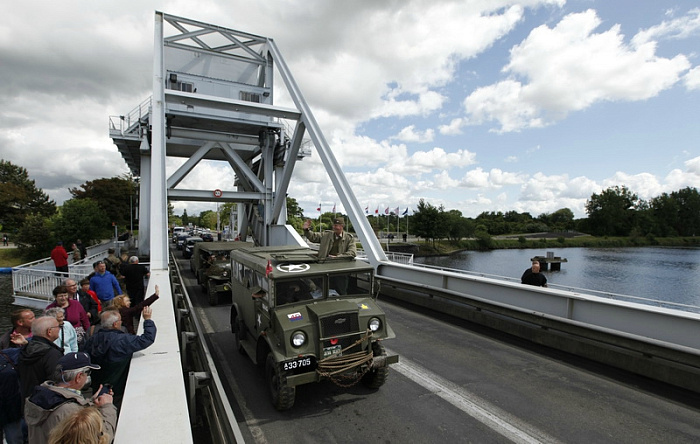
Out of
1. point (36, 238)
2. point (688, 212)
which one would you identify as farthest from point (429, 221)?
point (688, 212)

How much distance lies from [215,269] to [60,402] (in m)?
9.43

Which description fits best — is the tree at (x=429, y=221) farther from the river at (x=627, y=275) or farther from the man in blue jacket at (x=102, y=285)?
the man in blue jacket at (x=102, y=285)

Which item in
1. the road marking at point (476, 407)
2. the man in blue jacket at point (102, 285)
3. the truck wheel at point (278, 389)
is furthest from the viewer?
the man in blue jacket at point (102, 285)

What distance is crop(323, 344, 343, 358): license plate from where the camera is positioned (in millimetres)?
4977

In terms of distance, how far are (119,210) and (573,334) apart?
65.9 metres

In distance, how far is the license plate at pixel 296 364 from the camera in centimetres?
483

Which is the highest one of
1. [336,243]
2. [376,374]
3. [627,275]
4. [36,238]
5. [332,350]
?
[336,243]

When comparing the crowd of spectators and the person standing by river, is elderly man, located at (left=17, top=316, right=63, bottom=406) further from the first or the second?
the person standing by river

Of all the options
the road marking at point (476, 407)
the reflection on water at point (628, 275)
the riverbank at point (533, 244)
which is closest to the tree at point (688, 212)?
the riverbank at point (533, 244)

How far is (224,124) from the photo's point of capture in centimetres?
2364

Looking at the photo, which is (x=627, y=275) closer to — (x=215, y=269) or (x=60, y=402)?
(x=215, y=269)

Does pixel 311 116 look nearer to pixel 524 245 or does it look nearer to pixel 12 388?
pixel 12 388

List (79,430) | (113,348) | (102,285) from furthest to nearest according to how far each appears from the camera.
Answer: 1. (102,285)
2. (113,348)
3. (79,430)

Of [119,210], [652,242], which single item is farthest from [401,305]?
[652,242]
